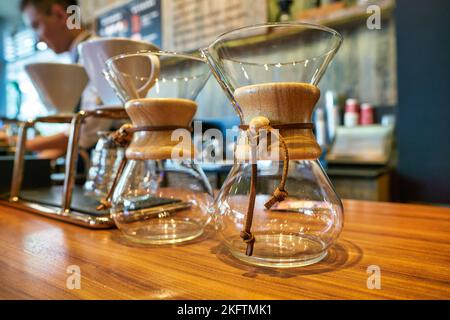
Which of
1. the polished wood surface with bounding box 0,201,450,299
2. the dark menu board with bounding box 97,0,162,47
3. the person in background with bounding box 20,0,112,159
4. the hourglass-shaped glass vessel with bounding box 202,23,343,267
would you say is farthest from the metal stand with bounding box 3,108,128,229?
the dark menu board with bounding box 97,0,162,47

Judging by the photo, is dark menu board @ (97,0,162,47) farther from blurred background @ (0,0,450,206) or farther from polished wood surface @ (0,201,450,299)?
polished wood surface @ (0,201,450,299)

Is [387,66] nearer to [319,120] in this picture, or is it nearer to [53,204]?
[319,120]

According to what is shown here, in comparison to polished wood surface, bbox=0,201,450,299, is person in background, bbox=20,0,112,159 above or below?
above

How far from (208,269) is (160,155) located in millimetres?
147

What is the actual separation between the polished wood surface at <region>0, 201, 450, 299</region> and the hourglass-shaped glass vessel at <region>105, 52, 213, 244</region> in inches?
1.5

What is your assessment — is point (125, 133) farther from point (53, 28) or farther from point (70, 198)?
point (53, 28)

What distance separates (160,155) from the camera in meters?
0.40

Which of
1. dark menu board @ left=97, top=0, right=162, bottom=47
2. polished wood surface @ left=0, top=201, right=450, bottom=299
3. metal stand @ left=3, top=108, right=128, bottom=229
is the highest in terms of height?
dark menu board @ left=97, top=0, right=162, bottom=47

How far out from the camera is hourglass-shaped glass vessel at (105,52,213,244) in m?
0.40

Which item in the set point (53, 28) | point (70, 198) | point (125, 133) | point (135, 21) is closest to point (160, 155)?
point (125, 133)

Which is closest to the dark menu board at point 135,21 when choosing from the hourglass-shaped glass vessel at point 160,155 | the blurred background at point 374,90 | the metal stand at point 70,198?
the blurred background at point 374,90

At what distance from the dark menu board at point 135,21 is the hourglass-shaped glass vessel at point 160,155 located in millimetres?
2175

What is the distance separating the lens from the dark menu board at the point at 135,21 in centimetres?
252

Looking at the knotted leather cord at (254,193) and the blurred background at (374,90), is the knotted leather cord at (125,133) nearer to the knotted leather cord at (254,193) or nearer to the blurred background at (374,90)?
the knotted leather cord at (254,193)
